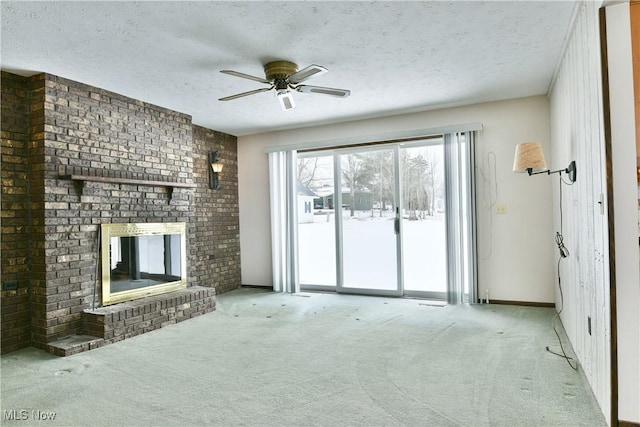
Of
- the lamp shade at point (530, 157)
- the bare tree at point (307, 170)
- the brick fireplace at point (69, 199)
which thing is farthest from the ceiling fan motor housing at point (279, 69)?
the bare tree at point (307, 170)

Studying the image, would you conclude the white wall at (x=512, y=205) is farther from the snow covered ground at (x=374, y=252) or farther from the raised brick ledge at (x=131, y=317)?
the raised brick ledge at (x=131, y=317)

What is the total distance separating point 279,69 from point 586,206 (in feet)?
8.43

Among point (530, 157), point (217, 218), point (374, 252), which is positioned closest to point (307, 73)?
point (530, 157)

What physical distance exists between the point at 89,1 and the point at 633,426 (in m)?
3.86

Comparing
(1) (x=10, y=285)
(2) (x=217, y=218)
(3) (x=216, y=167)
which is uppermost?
(3) (x=216, y=167)

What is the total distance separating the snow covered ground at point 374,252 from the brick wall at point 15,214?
3511 mm

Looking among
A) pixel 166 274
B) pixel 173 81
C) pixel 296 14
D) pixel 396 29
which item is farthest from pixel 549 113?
pixel 166 274

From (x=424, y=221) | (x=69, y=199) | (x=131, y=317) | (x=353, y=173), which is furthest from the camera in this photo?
(x=353, y=173)

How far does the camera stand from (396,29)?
2873 millimetres

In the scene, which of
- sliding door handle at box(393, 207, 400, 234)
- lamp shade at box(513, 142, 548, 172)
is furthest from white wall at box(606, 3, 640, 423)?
sliding door handle at box(393, 207, 400, 234)

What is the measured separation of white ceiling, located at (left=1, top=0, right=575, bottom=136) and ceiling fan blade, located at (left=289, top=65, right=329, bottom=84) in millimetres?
201

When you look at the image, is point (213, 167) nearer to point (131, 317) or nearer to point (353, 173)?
point (353, 173)

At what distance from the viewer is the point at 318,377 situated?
9.12 feet

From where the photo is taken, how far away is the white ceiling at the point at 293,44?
257 centimetres
